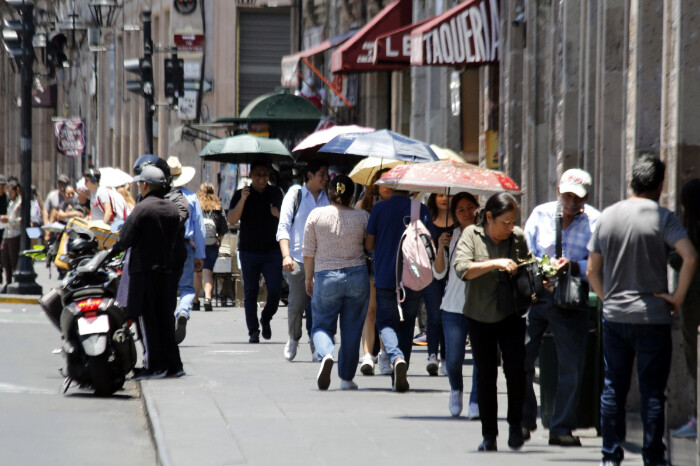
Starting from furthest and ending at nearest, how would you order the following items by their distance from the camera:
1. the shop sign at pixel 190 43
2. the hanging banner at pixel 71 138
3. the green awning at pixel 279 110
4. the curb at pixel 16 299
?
the hanging banner at pixel 71 138, the shop sign at pixel 190 43, the green awning at pixel 279 110, the curb at pixel 16 299

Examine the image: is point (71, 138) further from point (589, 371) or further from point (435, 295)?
point (589, 371)

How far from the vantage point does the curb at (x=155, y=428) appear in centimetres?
884

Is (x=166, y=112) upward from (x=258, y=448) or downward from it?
upward

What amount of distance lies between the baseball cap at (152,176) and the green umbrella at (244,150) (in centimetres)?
521

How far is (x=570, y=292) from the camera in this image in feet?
30.3

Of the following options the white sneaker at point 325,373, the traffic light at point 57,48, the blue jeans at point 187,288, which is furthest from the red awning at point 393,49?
the traffic light at point 57,48

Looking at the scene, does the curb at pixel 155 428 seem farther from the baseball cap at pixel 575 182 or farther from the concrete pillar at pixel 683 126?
the concrete pillar at pixel 683 126

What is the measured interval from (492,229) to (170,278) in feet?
13.9

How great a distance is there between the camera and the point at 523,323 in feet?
30.7

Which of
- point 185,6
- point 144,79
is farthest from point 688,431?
point 185,6

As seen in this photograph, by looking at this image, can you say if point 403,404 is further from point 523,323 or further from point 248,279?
point 248,279

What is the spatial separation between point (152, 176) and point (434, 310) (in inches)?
101

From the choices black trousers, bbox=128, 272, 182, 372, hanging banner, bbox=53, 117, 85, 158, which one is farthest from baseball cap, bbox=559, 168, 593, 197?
hanging banner, bbox=53, 117, 85, 158

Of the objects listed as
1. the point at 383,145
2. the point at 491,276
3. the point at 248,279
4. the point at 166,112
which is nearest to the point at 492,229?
the point at 491,276
